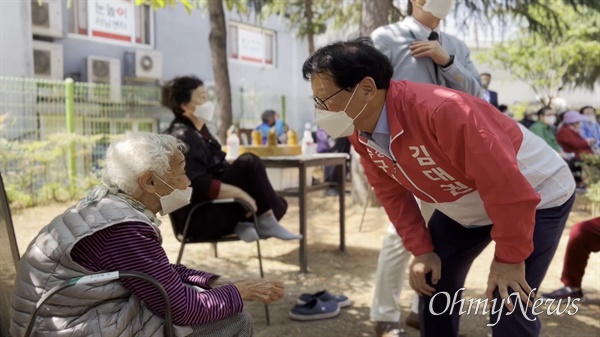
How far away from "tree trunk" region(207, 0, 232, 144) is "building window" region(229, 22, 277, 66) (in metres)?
7.20

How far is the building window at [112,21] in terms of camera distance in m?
11.9

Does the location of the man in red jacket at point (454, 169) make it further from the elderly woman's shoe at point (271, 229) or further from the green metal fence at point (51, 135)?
the green metal fence at point (51, 135)

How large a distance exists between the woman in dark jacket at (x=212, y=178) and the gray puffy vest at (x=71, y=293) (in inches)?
82.3

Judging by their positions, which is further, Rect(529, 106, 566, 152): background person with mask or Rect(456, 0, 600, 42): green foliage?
Rect(529, 106, 566, 152): background person with mask

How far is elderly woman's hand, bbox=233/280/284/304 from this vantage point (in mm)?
2055

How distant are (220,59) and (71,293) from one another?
763 centimetres

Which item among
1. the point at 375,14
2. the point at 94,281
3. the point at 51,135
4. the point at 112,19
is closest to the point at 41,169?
the point at 51,135

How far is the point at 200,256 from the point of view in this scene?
17.6ft

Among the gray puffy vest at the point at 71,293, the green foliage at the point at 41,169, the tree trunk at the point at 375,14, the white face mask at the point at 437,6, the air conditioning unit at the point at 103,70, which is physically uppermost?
the tree trunk at the point at 375,14

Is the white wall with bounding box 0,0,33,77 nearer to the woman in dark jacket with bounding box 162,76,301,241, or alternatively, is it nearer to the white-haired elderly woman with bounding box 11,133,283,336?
the woman in dark jacket with bounding box 162,76,301,241

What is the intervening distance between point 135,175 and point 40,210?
6.35m

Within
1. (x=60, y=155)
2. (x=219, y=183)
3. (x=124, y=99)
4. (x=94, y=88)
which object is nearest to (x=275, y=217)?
(x=219, y=183)

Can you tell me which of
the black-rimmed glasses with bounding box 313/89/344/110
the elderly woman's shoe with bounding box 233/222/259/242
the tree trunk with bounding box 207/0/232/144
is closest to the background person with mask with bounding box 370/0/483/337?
the black-rimmed glasses with bounding box 313/89/344/110

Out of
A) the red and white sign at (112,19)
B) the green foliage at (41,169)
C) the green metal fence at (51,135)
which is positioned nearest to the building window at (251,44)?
the red and white sign at (112,19)
